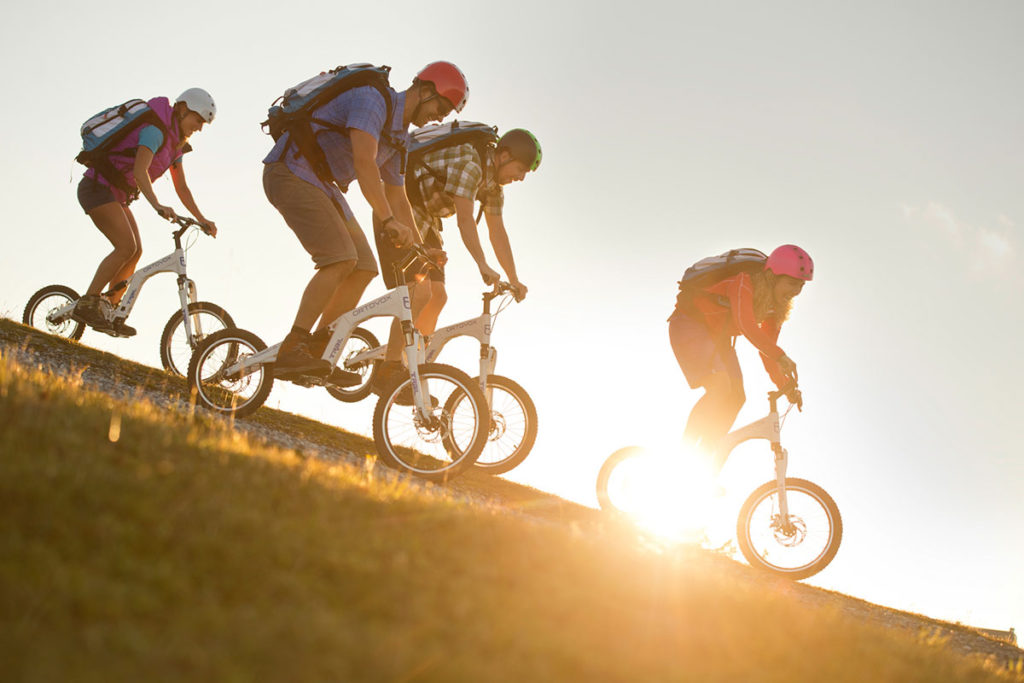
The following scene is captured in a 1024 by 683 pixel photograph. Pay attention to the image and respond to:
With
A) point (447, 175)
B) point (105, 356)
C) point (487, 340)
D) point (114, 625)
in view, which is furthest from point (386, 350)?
point (114, 625)

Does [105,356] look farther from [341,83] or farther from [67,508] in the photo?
[67,508]

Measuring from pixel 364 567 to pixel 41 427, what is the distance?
5.74 ft

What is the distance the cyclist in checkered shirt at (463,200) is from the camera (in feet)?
24.0

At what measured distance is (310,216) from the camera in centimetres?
628

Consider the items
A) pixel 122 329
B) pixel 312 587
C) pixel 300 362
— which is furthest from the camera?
pixel 122 329

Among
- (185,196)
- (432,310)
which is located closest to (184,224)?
(185,196)

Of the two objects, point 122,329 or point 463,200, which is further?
point 122,329

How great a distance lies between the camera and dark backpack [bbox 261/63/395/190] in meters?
6.06

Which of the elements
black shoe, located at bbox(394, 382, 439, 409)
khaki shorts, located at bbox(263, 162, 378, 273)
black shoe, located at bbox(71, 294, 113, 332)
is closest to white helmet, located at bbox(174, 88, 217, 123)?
black shoe, located at bbox(71, 294, 113, 332)

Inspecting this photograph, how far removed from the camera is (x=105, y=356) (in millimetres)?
9180

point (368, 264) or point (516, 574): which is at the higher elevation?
point (368, 264)

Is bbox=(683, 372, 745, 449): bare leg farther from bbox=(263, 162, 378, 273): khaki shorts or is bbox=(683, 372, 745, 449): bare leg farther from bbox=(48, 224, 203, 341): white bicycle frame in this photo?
bbox=(48, 224, 203, 341): white bicycle frame

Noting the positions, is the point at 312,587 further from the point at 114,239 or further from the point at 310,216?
the point at 114,239

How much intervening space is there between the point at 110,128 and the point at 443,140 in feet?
13.2
